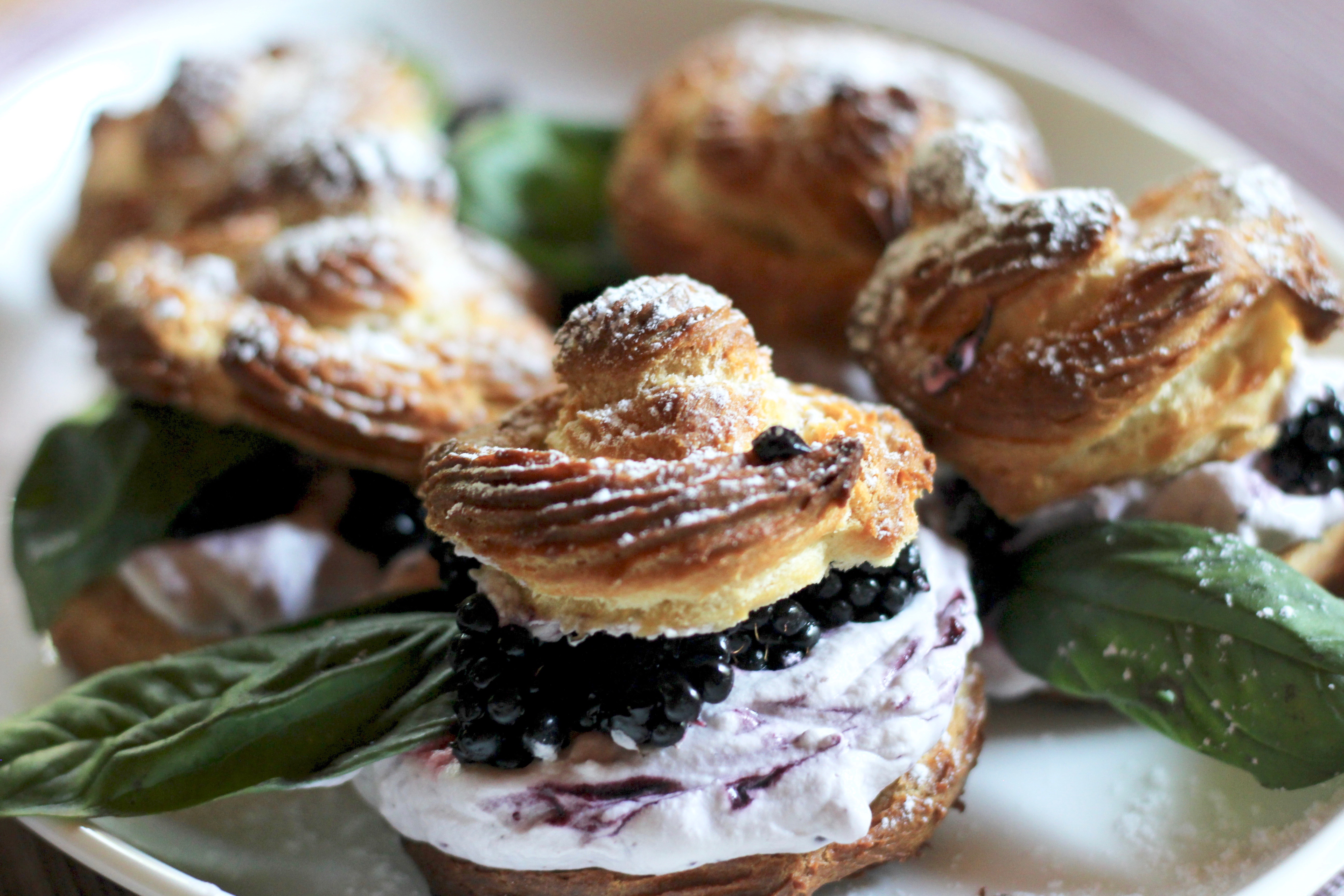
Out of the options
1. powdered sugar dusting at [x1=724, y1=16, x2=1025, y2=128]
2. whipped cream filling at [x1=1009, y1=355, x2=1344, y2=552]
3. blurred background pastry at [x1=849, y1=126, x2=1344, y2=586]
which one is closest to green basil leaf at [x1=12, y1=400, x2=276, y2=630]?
blurred background pastry at [x1=849, y1=126, x2=1344, y2=586]

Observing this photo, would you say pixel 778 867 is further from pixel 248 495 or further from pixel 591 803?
pixel 248 495

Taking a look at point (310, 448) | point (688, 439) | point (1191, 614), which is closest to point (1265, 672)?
point (1191, 614)

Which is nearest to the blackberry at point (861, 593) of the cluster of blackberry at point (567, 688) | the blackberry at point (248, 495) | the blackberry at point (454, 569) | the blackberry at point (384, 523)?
the cluster of blackberry at point (567, 688)

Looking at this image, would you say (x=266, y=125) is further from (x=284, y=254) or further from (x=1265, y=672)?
(x=1265, y=672)

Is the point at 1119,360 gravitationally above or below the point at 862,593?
above

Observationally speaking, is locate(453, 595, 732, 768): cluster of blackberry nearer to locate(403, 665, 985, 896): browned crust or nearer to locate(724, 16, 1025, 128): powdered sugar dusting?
locate(403, 665, 985, 896): browned crust

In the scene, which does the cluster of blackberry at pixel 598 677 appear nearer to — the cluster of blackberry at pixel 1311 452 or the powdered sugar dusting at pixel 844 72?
the cluster of blackberry at pixel 1311 452

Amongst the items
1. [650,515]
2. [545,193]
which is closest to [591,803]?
[650,515]
